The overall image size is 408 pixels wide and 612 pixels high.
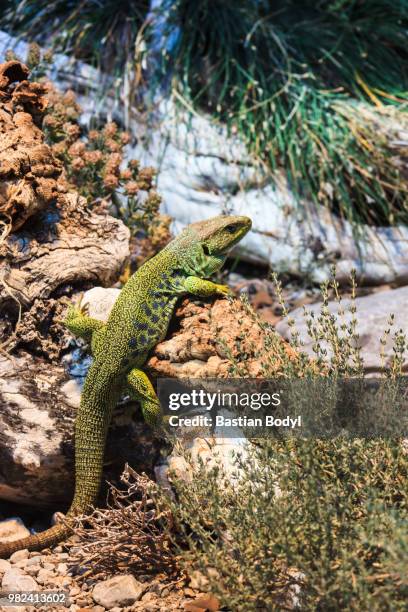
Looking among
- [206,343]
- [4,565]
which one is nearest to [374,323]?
[206,343]

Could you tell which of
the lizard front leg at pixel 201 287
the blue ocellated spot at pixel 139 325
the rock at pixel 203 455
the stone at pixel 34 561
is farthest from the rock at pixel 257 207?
the stone at pixel 34 561

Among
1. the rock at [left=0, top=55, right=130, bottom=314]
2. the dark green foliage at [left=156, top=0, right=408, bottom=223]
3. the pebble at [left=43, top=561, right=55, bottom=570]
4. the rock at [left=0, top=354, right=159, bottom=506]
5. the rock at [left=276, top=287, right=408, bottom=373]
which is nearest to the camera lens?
the pebble at [left=43, top=561, right=55, bottom=570]

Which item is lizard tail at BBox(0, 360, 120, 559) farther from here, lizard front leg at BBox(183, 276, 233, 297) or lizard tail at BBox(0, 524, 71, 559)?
lizard front leg at BBox(183, 276, 233, 297)

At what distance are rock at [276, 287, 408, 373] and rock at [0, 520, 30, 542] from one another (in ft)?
7.92

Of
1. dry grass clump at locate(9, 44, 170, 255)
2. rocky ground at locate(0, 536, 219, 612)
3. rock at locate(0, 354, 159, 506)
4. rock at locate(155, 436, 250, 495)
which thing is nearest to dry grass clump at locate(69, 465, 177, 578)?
rocky ground at locate(0, 536, 219, 612)

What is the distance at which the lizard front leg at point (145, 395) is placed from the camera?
3971 mm

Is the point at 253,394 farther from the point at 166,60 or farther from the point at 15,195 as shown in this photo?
the point at 166,60

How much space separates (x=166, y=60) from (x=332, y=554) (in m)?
5.96

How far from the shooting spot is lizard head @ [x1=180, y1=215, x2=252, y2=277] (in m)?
4.35

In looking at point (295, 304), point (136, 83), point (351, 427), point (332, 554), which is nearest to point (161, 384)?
point (351, 427)

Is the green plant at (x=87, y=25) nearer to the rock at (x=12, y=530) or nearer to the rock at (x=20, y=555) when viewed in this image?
the rock at (x=12, y=530)

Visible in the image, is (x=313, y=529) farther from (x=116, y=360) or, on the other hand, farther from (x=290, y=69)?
(x=290, y=69)

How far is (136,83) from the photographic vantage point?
7.43m

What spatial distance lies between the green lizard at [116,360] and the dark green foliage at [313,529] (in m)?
0.90
